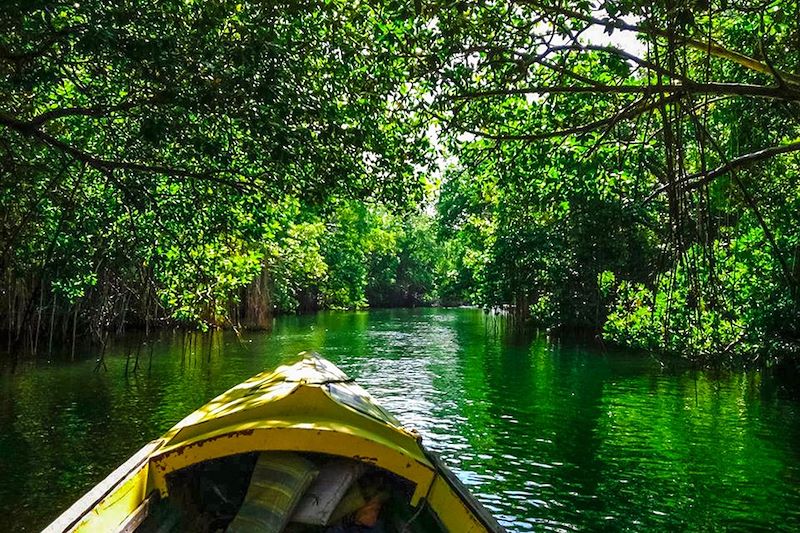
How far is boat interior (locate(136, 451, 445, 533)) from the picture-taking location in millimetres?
4688

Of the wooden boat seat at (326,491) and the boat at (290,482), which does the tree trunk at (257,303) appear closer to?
the boat at (290,482)

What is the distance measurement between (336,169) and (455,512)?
5.29 m

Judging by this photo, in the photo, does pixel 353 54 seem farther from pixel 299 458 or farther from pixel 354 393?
pixel 299 458

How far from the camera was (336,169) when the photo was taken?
887cm

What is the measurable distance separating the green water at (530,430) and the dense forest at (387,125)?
1.86 metres

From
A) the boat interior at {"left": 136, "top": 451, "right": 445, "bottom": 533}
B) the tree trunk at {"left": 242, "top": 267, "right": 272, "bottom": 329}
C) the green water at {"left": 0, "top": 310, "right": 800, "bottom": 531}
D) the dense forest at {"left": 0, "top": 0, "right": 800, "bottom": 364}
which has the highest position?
the dense forest at {"left": 0, "top": 0, "right": 800, "bottom": 364}

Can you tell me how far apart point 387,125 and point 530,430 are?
6037 millimetres

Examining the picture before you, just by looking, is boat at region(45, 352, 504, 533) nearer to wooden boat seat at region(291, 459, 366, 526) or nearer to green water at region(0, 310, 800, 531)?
wooden boat seat at region(291, 459, 366, 526)

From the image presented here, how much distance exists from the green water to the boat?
9.77ft

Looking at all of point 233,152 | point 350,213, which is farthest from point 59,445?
point 350,213

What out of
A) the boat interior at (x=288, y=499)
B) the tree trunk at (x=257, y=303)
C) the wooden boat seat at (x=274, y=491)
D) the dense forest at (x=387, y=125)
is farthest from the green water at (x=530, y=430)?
the tree trunk at (x=257, y=303)

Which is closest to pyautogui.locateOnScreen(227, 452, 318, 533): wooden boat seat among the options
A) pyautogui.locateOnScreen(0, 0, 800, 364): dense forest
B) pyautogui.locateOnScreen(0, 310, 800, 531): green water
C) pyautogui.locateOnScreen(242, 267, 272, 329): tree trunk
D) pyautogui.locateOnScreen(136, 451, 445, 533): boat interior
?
pyautogui.locateOnScreen(136, 451, 445, 533): boat interior

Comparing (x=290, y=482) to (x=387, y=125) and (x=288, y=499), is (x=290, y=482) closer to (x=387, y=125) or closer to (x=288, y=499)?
(x=288, y=499)

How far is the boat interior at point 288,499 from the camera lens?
4688 millimetres
